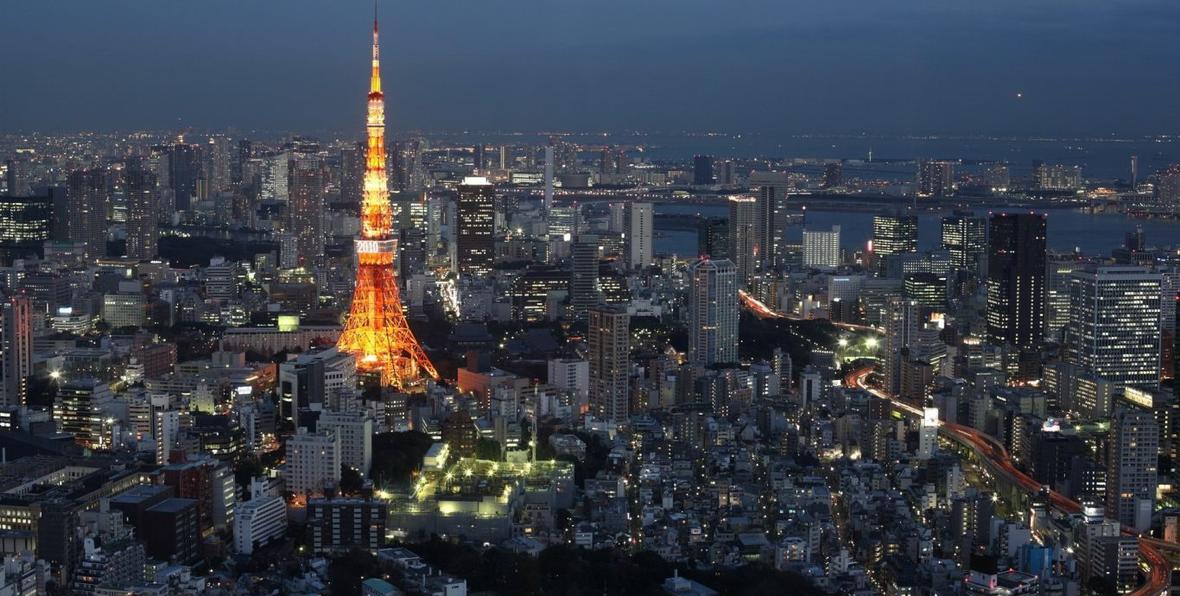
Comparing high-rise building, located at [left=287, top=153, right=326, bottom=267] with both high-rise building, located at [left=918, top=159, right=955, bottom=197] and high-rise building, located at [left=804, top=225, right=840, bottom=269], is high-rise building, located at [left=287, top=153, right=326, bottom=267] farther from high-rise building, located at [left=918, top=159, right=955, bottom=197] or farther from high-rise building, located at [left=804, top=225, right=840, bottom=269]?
high-rise building, located at [left=918, top=159, right=955, bottom=197]

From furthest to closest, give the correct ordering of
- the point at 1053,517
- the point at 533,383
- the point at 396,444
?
the point at 533,383 → the point at 396,444 → the point at 1053,517

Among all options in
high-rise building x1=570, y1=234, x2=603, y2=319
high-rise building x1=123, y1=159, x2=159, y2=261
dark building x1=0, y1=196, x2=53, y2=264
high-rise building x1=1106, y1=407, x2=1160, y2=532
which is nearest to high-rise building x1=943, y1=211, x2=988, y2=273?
high-rise building x1=570, y1=234, x2=603, y2=319

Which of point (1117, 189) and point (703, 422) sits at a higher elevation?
point (1117, 189)

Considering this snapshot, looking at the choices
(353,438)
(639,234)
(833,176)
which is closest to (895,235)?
(639,234)

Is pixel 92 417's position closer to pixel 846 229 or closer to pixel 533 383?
pixel 533 383

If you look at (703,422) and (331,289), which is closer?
(703,422)

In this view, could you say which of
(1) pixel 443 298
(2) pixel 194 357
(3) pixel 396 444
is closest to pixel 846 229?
(1) pixel 443 298
